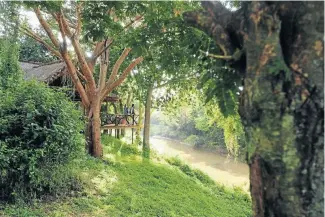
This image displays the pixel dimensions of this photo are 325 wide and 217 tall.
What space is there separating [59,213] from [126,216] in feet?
4.22

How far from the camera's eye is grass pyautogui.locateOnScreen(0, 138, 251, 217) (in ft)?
18.2

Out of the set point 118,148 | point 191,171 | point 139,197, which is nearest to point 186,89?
point 191,171

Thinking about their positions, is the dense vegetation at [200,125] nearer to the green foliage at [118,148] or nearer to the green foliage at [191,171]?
the green foliage at [191,171]

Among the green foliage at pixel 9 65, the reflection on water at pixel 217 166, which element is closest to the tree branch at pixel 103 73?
the green foliage at pixel 9 65

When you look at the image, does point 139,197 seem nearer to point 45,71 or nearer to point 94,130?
point 94,130

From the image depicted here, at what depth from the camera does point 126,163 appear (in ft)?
34.2

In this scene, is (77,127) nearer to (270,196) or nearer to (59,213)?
(59,213)

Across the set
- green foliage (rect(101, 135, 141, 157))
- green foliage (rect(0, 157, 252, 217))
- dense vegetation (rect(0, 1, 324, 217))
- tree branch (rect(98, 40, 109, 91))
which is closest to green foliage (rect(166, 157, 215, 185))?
dense vegetation (rect(0, 1, 324, 217))

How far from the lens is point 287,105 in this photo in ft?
5.54

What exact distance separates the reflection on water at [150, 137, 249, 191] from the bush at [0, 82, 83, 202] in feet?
32.0

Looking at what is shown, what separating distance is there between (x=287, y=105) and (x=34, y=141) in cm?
475

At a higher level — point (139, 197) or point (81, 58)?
point (81, 58)

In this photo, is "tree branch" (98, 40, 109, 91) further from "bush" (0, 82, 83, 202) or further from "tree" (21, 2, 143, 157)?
"bush" (0, 82, 83, 202)

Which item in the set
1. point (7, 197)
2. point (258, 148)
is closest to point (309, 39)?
point (258, 148)
